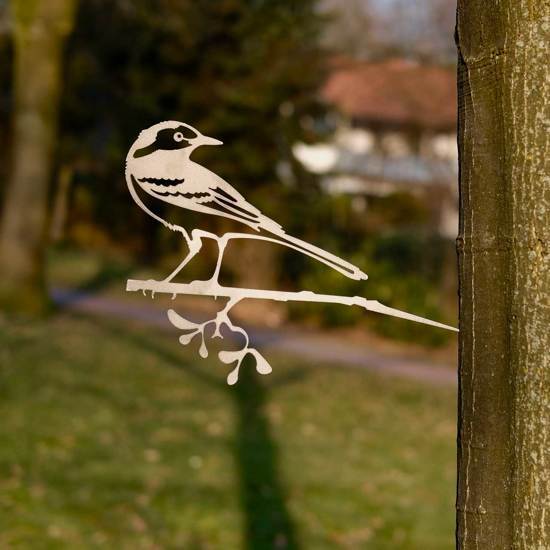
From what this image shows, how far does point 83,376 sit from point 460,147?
7.21m

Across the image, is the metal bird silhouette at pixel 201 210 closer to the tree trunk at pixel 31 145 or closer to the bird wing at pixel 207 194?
the bird wing at pixel 207 194

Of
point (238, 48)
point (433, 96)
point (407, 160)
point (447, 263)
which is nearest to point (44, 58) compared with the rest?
point (238, 48)

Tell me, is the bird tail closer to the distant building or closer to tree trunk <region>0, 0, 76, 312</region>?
tree trunk <region>0, 0, 76, 312</region>

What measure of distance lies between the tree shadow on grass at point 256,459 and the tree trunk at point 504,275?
3421 mm

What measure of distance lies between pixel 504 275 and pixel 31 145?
1055cm

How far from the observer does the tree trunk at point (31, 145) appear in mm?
11727

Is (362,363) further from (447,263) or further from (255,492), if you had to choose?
(255,492)

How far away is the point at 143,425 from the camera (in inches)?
301

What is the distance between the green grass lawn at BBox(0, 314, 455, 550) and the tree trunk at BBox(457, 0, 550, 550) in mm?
3430

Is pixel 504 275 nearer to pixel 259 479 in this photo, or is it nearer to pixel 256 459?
pixel 259 479

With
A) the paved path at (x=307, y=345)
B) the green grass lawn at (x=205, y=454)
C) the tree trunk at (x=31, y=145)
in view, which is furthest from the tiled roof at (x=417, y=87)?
the green grass lawn at (x=205, y=454)

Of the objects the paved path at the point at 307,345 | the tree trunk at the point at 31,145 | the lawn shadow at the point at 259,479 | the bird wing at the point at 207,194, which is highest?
the tree trunk at the point at 31,145

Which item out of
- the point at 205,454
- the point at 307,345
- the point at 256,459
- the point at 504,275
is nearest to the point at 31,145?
the point at 307,345

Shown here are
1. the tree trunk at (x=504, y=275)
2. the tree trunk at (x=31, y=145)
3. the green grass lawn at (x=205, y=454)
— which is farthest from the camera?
the tree trunk at (x=31, y=145)
